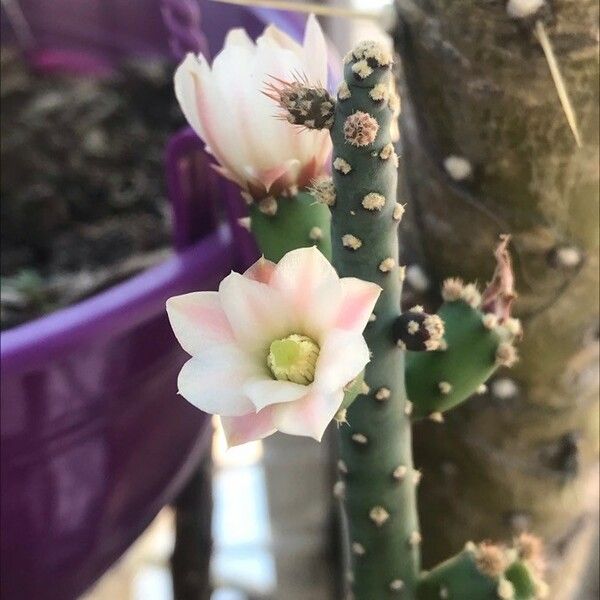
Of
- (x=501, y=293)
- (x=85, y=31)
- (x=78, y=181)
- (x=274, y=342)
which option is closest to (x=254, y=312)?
(x=274, y=342)

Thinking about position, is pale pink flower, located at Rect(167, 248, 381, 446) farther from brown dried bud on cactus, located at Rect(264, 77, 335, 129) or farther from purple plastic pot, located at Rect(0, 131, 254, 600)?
purple plastic pot, located at Rect(0, 131, 254, 600)

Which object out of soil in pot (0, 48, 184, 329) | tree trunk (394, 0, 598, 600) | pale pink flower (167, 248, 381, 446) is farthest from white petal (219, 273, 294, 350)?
soil in pot (0, 48, 184, 329)

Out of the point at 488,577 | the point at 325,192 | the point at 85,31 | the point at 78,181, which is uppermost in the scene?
the point at 85,31

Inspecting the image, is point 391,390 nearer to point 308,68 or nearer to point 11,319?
point 308,68

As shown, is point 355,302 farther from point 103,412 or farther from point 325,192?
point 103,412

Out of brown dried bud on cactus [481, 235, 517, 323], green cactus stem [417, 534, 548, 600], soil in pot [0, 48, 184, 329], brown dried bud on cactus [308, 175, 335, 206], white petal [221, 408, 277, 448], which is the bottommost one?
green cactus stem [417, 534, 548, 600]
